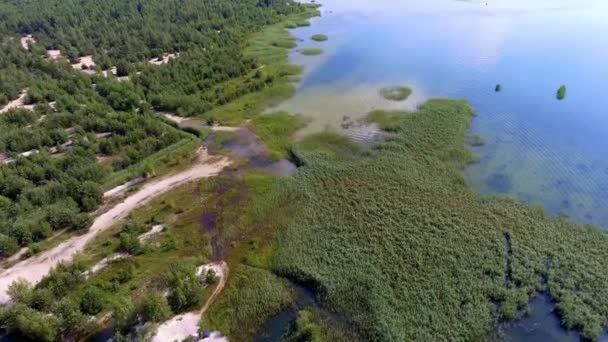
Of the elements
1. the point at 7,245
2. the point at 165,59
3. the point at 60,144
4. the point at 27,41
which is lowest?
the point at 7,245

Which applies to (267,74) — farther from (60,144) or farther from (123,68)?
(60,144)

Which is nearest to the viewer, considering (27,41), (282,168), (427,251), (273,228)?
(427,251)

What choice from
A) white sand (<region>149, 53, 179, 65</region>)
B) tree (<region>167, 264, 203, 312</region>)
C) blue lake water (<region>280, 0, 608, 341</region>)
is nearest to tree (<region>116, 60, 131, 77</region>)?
white sand (<region>149, 53, 179, 65</region>)

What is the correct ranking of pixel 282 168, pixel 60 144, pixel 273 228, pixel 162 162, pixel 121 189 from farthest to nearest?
pixel 60 144
pixel 162 162
pixel 282 168
pixel 121 189
pixel 273 228

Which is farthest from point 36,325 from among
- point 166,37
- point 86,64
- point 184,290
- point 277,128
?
point 166,37

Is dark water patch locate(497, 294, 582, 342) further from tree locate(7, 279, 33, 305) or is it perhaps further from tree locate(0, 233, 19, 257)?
tree locate(0, 233, 19, 257)

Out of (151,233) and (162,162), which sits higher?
(162,162)

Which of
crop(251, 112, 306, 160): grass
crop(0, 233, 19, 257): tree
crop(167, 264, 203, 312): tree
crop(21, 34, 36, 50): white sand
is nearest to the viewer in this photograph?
crop(167, 264, 203, 312): tree

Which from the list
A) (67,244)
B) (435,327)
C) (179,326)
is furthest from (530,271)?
(67,244)
